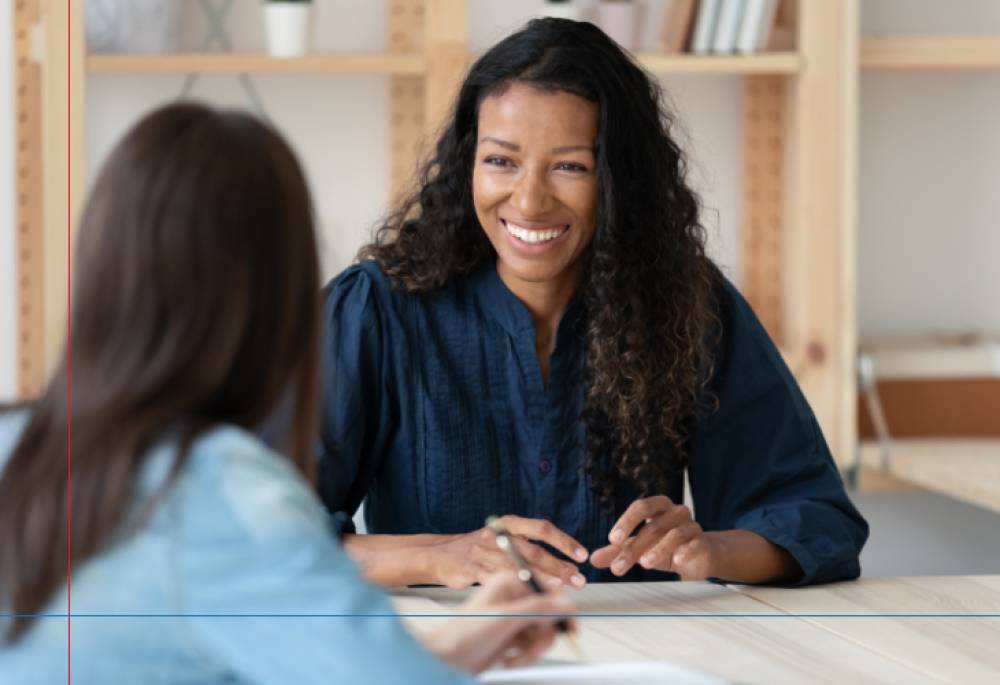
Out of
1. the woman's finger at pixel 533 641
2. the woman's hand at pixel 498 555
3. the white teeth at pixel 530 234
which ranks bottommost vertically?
the woman's hand at pixel 498 555

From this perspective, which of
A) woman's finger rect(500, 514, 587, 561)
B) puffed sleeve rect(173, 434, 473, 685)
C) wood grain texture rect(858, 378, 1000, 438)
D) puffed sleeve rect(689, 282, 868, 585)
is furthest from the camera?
wood grain texture rect(858, 378, 1000, 438)

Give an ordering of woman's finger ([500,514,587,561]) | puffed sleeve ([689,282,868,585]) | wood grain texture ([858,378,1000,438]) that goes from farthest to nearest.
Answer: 1. wood grain texture ([858,378,1000,438])
2. puffed sleeve ([689,282,868,585])
3. woman's finger ([500,514,587,561])

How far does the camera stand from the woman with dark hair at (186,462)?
0.37m

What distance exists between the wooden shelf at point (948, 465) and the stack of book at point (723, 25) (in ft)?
1.47

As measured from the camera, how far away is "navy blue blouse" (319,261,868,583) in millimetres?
874

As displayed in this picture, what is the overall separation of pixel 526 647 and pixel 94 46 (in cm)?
106

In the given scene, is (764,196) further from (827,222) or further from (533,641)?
Answer: (533,641)

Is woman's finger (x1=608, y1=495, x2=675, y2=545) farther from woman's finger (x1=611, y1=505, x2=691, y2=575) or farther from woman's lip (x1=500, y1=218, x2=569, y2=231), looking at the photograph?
woman's lip (x1=500, y1=218, x2=569, y2=231)

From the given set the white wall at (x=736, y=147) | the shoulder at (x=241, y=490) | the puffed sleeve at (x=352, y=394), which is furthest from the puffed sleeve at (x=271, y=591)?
the white wall at (x=736, y=147)

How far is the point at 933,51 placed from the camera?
1.46 meters

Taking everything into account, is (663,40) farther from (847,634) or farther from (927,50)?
(847,634)

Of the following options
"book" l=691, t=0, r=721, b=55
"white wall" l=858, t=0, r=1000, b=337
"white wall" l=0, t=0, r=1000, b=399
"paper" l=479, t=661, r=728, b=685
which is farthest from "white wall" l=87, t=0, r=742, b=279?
"paper" l=479, t=661, r=728, b=685

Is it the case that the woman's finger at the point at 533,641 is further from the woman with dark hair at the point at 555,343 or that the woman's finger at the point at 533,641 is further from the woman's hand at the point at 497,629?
the woman with dark hair at the point at 555,343

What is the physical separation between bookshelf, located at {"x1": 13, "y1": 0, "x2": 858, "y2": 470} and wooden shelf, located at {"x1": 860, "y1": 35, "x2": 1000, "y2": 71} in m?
0.04
